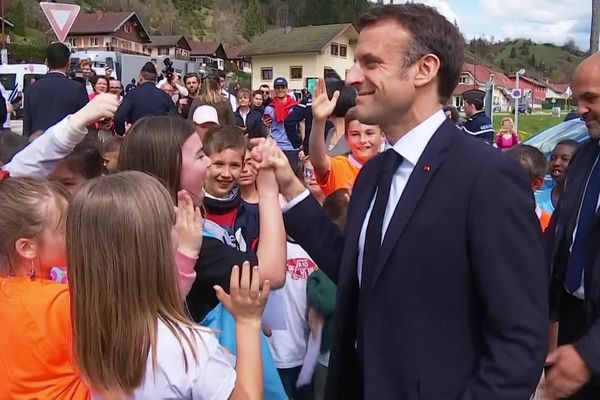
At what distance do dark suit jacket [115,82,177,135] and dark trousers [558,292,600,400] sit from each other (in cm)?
590

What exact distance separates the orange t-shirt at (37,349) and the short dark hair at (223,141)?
193cm

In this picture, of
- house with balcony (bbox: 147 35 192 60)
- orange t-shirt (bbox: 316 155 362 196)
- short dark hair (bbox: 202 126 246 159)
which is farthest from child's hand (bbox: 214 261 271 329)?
house with balcony (bbox: 147 35 192 60)

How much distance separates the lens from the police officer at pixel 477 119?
30.3 ft

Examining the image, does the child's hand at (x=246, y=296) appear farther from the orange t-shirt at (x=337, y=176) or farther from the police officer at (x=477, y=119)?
the police officer at (x=477, y=119)

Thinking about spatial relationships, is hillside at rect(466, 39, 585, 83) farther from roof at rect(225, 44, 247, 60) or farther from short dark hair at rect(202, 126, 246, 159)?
short dark hair at rect(202, 126, 246, 159)

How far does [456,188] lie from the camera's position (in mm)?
1832

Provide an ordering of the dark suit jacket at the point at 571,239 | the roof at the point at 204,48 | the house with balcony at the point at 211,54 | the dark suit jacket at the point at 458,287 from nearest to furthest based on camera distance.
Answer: the dark suit jacket at the point at 458,287
the dark suit jacket at the point at 571,239
the house with balcony at the point at 211,54
the roof at the point at 204,48

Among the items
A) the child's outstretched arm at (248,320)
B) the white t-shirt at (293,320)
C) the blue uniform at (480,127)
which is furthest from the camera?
the blue uniform at (480,127)

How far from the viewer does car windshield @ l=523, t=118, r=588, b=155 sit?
27.1 feet

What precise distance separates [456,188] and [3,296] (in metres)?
1.50

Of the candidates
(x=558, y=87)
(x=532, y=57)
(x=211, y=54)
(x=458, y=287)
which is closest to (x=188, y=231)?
(x=458, y=287)

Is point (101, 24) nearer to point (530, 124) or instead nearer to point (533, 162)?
point (530, 124)

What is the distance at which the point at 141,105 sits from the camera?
7770 millimetres

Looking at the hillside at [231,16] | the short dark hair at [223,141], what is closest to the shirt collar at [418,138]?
the short dark hair at [223,141]
